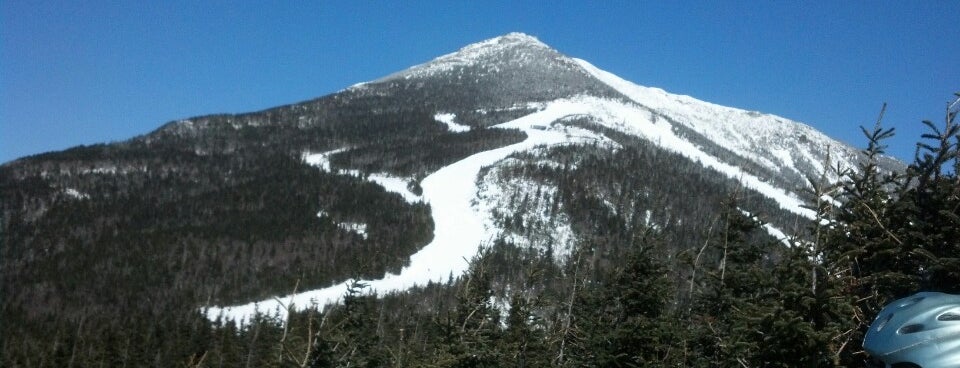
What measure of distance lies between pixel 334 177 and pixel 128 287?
212 ft

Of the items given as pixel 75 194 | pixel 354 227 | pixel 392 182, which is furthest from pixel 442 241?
pixel 75 194

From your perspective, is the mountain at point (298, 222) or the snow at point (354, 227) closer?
the mountain at point (298, 222)

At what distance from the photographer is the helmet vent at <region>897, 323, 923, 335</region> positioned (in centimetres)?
496

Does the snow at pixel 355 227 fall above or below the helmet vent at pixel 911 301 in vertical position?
below

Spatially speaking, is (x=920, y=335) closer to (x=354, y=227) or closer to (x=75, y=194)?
(x=354, y=227)

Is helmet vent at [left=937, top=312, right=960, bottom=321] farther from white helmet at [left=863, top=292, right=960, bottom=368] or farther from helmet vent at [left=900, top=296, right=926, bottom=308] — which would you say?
helmet vent at [left=900, top=296, right=926, bottom=308]

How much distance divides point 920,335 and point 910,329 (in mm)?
123

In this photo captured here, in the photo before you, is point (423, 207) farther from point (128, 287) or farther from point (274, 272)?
point (128, 287)

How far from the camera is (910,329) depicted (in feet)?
16.5

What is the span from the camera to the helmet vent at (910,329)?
4961 millimetres

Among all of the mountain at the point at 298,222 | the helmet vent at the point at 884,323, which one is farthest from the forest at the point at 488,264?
the helmet vent at the point at 884,323

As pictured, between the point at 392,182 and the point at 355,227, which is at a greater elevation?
the point at 392,182

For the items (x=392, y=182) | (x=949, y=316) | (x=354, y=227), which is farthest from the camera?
(x=392, y=182)

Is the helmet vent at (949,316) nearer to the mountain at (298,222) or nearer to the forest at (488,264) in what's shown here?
the forest at (488,264)
